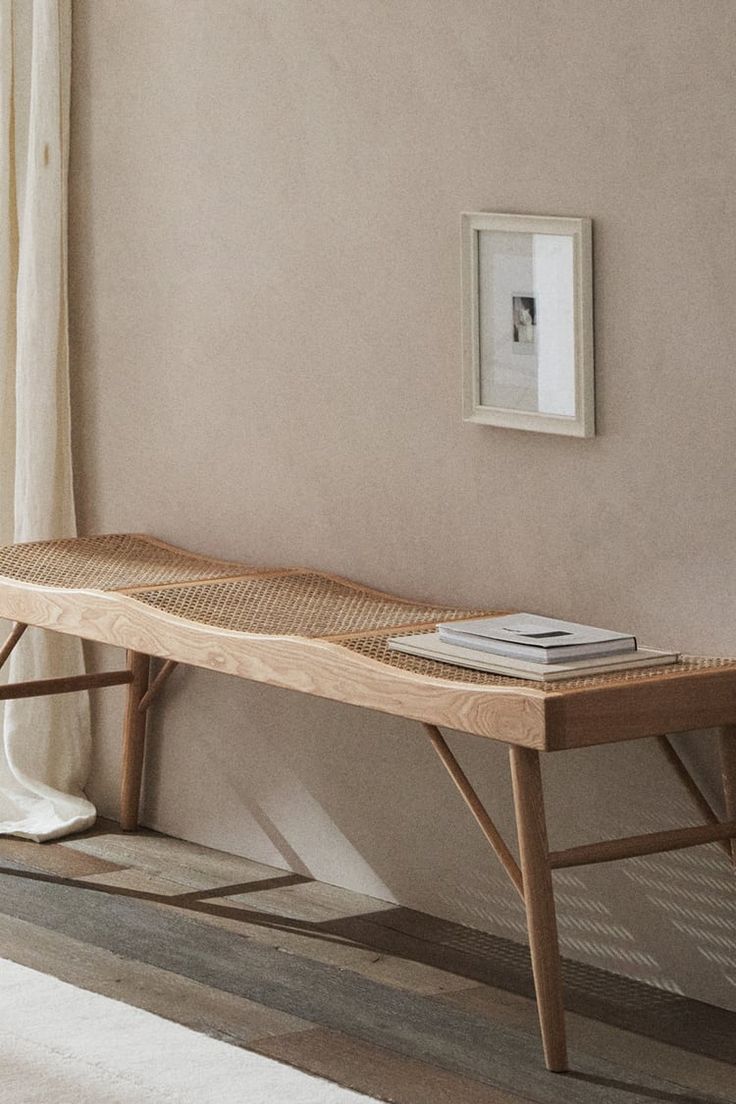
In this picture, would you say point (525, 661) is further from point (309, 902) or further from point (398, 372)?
point (309, 902)

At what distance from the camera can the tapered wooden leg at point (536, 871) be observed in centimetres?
255

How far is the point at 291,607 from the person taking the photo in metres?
3.16

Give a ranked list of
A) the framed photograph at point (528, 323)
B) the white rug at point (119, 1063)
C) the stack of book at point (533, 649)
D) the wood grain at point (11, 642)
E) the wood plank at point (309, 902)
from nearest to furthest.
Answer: the white rug at point (119, 1063)
the stack of book at point (533, 649)
the framed photograph at point (528, 323)
the wood plank at point (309, 902)
the wood grain at point (11, 642)

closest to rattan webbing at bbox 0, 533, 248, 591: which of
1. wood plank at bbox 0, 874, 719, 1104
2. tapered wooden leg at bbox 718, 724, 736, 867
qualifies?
wood plank at bbox 0, 874, 719, 1104

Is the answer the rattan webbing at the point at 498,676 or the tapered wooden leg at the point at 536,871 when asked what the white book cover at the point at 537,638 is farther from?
the tapered wooden leg at the point at 536,871

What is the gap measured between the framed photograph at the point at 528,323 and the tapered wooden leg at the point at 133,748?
1094mm

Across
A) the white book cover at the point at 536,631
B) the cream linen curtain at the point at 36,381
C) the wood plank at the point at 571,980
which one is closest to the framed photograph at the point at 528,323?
the white book cover at the point at 536,631

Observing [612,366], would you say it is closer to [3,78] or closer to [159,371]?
[159,371]

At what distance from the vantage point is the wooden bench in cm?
254

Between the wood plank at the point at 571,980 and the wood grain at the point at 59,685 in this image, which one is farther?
Result: the wood grain at the point at 59,685

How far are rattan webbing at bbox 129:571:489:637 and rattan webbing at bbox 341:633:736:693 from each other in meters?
0.16

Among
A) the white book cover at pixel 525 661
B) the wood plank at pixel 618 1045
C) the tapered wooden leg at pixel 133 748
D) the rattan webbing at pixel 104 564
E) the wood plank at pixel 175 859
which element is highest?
the rattan webbing at pixel 104 564

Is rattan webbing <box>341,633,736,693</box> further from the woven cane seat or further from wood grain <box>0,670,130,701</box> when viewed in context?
wood grain <box>0,670,130,701</box>

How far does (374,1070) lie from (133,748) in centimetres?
144
